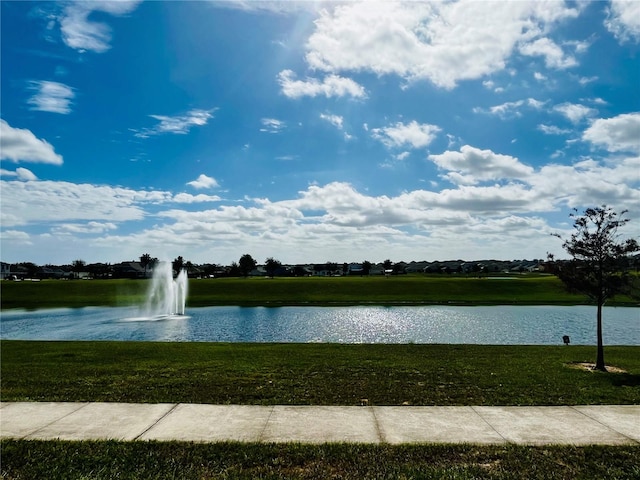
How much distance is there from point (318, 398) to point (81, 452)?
478 cm

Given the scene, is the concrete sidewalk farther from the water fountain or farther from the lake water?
the water fountain

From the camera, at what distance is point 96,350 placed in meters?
18.1

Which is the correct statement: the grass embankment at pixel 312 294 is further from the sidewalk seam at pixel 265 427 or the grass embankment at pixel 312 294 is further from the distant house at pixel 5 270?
the distant house at pixel 5 270

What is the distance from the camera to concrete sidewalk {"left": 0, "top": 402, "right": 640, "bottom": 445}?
745 cm

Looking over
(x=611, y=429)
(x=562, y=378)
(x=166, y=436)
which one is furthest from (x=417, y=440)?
(x=562, y=378)

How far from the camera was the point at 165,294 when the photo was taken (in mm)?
51844

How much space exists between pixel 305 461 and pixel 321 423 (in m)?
1.62

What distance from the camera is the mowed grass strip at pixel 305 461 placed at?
6.12 metres

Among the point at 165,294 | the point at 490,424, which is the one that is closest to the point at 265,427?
the point at 490,424

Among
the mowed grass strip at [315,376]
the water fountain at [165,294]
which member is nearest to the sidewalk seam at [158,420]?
the mowed grass strip at [315,376]

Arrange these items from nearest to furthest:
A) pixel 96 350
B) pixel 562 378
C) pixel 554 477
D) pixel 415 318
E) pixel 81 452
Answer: pixel 554 477
pixel 81 452
pixel 562 378
pixel 96 350
pixel 415 318

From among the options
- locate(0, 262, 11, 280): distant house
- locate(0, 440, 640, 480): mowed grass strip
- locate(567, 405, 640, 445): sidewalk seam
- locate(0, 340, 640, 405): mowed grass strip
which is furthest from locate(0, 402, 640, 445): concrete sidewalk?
locate(0, 262, 11, 280): distant house

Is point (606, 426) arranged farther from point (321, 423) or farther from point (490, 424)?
point (321, 423)

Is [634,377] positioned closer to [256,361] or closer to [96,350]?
[256,361]
